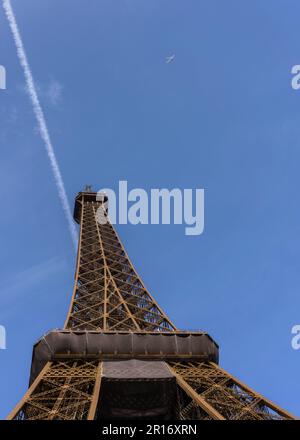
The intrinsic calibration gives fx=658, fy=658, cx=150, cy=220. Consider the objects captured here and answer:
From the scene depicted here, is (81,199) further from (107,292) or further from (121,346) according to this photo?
(121,346)

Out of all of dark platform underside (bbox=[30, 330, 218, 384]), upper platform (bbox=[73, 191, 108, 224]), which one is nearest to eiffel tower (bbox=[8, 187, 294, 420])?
dark platform underside (bbox=[30, 330, 218, 384])

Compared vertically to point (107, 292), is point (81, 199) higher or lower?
higher

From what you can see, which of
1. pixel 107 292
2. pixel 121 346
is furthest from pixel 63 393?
pixel 107 292

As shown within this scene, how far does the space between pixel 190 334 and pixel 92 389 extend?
6754 mm

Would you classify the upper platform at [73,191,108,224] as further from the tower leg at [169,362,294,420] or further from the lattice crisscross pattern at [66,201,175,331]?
the tower leg at [169,362,294,420]

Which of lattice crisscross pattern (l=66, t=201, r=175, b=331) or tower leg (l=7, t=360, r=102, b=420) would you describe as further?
lattice crisscross pattern (l=66, t=201, r=175, b=331)

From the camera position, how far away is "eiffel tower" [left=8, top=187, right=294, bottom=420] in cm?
2734

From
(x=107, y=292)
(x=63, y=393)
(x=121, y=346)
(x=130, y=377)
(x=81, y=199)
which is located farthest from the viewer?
(x=81, y=199)

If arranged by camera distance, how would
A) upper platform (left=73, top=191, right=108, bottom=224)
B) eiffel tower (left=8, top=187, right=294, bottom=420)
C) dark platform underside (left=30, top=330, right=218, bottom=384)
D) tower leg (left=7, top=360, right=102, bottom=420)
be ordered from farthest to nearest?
1. upper platform (left=73, top=191, right=108, bottom=224)
2. dark platform underside (left=30, top=330, right=218, bottom=384)
3. eiffel tower (left=8, top=187, right=294, bottom=420)
4. tower leg (left=7, top=360, right=102, bottom=420)

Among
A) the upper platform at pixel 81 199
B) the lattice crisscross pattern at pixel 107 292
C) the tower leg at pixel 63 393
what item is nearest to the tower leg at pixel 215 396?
the tower leg at pixel 63 393

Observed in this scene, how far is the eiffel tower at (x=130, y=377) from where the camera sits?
2734cm

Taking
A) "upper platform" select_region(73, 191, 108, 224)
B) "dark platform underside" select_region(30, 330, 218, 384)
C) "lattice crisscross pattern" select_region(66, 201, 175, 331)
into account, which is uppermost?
"upper platform" select_region(73, 191, 108, 224)

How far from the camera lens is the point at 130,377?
3062 centimetres
